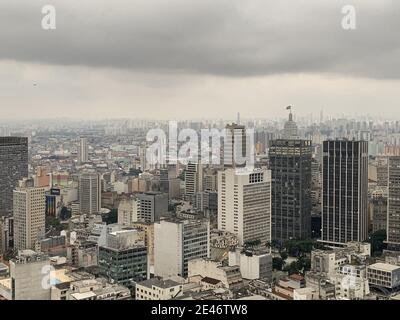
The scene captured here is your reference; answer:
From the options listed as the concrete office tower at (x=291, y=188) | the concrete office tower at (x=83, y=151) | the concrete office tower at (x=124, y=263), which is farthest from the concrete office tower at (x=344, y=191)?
the concrete office tower at (x=83, y=151)

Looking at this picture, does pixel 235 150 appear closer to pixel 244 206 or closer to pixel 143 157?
pixel 244 206

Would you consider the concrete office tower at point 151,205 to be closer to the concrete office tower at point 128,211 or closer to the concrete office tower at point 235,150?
the concrete office tower at point 128,211

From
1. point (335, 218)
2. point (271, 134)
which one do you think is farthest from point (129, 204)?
point (335, 218)

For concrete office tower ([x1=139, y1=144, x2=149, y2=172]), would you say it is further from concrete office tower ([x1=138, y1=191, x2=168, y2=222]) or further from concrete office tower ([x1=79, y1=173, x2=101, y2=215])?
concrete office tower ([x1=79, y1=173, x2=101, y2=215])

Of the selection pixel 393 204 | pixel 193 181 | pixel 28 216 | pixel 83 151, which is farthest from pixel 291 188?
pixel 28 216

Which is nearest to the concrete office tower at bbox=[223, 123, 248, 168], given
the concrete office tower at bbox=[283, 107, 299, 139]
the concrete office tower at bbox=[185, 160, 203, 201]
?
the concrete office tower at bbox=[283, 107, 299, 139]

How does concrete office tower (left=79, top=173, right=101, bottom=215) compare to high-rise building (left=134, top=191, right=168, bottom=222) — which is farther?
concrete office tower (left=79, top=173, right=101, bottom=215)

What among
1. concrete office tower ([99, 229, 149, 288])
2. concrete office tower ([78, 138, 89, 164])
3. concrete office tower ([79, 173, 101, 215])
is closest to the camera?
concrete office tower ([99, 229, 149, 288])
